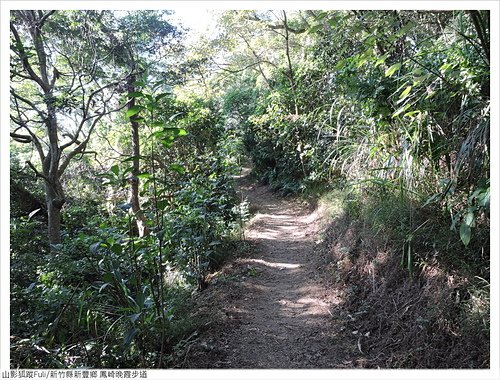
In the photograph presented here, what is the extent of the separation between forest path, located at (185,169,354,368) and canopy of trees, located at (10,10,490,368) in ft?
0.78

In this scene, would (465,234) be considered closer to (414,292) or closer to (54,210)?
(414,292)

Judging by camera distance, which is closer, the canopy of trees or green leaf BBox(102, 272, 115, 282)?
green leaf BBox(102, 272, 115, 282)

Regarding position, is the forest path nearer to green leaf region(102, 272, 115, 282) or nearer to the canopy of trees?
the canopy of trees

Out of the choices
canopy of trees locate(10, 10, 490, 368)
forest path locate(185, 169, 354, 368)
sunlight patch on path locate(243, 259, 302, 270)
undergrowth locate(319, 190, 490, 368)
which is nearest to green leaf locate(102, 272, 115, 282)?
canopy of trees locate(10, 10, 490, 368)

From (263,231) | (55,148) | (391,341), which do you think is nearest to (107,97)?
(55,148)

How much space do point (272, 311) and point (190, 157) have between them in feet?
13.0

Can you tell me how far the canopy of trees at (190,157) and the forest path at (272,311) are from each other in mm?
239

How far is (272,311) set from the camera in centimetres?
273

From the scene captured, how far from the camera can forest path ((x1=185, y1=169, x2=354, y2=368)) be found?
2080mm

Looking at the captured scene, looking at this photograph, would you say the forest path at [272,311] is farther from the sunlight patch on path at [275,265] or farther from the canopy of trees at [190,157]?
the canopy of trees at [190,157]

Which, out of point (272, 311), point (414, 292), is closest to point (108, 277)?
point (272, 311)

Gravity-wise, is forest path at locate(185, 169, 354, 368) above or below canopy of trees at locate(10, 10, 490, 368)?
below

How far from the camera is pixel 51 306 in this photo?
7.27 ft

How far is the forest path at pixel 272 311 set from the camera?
208 cm
